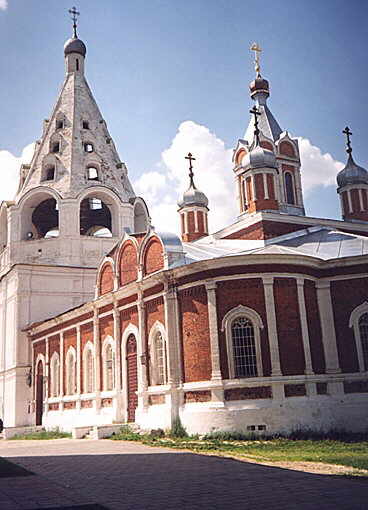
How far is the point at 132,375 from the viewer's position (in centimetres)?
1908

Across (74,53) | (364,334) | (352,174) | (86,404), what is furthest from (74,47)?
(364,334)

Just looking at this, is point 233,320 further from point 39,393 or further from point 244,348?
point 39,393

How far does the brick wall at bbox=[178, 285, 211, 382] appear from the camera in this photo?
625 inches

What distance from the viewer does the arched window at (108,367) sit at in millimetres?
20453

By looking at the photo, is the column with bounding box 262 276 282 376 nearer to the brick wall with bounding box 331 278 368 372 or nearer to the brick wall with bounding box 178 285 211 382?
the brick wall with bounding box 178 285 211 382

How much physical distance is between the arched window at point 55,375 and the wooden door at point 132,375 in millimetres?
6461

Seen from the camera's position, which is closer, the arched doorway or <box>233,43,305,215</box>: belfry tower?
<box>233,43,305,215</box>: belfry tower

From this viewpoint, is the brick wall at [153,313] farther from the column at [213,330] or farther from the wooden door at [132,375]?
the column at [213,330]

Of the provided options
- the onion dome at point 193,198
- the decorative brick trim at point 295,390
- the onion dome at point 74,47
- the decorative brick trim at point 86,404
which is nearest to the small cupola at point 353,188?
the onion dome at point 193,198

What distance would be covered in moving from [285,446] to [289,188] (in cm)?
1260

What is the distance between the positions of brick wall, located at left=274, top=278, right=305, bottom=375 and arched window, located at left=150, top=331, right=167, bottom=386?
370 centimetres

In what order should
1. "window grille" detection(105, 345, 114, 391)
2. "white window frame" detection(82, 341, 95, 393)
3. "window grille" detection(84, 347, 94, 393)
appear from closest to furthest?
1. "window grille" detection(105, 345, 114, 391)
2. "white window frame" detection(82, 341, 95, 393)
3. "window grille" detection(84, 347, 94, 393)

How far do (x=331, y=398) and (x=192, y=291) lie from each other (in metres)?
4.76

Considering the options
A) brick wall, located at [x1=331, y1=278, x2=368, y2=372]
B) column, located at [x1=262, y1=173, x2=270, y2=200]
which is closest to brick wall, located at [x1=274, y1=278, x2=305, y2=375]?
brick wall, located at [x1=331, y1=278, x2=368, y2=372]
